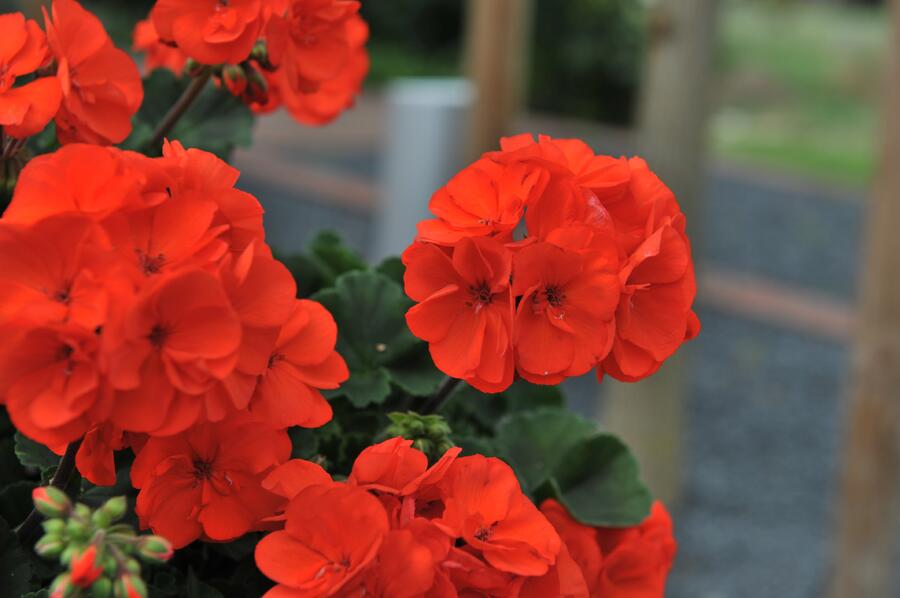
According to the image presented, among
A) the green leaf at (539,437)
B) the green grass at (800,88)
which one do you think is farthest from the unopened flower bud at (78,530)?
the green grass at (800,88)

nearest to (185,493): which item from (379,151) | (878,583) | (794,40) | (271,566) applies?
(271,566)

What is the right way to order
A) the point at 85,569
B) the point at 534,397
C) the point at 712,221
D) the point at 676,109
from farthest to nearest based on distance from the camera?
the point at 712,221 < the point at 676,109 < the point at 534,397 < the point at 85,569

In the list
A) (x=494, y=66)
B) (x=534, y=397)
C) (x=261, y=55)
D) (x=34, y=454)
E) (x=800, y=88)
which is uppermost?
(x=261, y=55)

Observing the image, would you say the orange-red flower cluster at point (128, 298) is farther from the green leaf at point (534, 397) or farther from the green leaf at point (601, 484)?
the green leaf at point (534, 397)

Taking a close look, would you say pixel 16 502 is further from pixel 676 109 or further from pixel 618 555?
pixel 676 109

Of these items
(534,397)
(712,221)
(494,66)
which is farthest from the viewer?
(712,221)

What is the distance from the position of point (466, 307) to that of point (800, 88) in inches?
404

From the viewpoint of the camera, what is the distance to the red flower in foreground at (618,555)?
2.70ft

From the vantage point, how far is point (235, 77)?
0.93 m

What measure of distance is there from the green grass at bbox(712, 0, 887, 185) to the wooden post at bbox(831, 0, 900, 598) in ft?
16.3

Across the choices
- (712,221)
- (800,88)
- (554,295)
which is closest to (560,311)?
(554,295)

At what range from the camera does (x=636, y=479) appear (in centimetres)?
93

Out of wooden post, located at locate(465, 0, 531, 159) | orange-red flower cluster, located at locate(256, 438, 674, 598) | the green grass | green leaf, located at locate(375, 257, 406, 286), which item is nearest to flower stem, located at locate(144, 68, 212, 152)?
green leaf, located at locate(375, 257, 406, 286)

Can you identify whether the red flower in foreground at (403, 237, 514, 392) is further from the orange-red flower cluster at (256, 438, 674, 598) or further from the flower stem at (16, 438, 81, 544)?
the flower stem at (16, 438, 81, 544)
